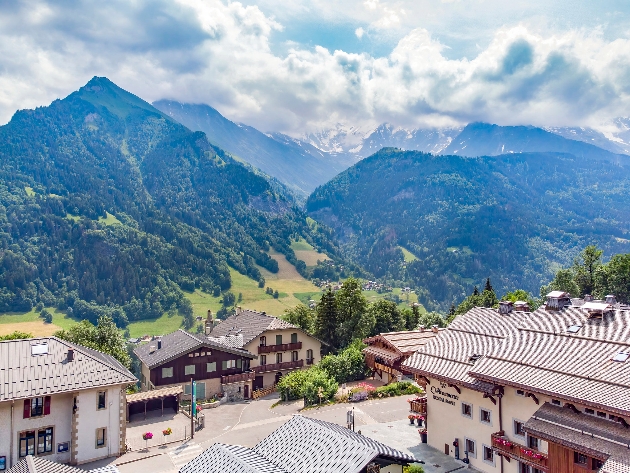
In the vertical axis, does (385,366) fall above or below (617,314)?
below

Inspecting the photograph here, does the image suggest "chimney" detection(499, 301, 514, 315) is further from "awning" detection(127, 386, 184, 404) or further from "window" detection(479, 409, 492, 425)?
"awning" detection(127, 386, 184, 404)

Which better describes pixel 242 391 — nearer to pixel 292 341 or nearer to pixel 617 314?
pixel 292 341

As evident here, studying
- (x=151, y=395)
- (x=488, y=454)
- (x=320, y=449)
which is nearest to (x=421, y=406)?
(x=488, y=454)

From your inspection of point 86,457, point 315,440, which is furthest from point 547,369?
point 86,457

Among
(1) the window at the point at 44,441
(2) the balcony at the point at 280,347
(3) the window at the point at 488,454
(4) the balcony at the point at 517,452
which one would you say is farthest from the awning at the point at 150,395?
(4) the balcony at the point at 517,452

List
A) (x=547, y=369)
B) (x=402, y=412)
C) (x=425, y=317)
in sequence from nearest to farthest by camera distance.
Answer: (x=547, y=369), (x=402, y=412), (x=425, y=317)

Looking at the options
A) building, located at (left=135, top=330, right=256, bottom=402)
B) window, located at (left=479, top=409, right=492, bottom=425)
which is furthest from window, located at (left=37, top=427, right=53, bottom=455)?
window, located at (left=479, top=409, right=492, bottom=425)

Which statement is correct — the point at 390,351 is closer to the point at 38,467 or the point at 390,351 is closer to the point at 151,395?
the point at 151,395
